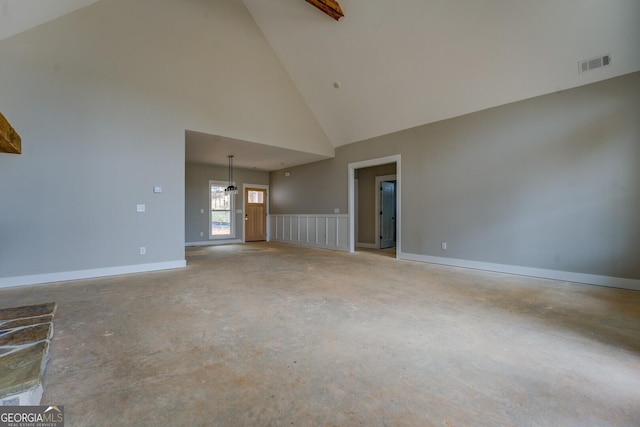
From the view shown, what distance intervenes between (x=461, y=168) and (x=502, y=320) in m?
3.28

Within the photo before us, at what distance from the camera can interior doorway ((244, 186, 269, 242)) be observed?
959 centimetres

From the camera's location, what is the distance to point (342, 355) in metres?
1.89

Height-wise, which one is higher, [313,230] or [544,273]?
[313,230]

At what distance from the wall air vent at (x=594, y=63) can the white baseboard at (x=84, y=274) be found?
22.5 ft

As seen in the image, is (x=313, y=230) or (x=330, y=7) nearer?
(x=330, y=7)

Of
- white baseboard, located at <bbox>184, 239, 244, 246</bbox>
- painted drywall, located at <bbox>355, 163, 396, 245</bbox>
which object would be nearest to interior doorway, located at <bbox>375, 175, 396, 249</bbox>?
painted drywall, located at <bbox>355, 163, 396, 245</bbox>

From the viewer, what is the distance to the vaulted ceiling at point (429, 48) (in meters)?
3.38

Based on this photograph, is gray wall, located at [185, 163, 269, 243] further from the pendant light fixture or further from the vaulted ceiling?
the vaulted ceiling

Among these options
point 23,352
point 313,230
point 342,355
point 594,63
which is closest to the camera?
point 23,352

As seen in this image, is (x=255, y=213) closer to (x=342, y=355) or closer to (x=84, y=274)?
(x=84, y=274)

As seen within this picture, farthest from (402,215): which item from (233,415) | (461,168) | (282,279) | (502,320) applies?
(233,415)

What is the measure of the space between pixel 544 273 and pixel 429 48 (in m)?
3.99

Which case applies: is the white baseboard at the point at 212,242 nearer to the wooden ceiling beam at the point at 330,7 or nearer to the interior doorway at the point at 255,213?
the interior doorway at the point at 255,213

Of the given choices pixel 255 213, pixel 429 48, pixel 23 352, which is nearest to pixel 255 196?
pixel 255 213
